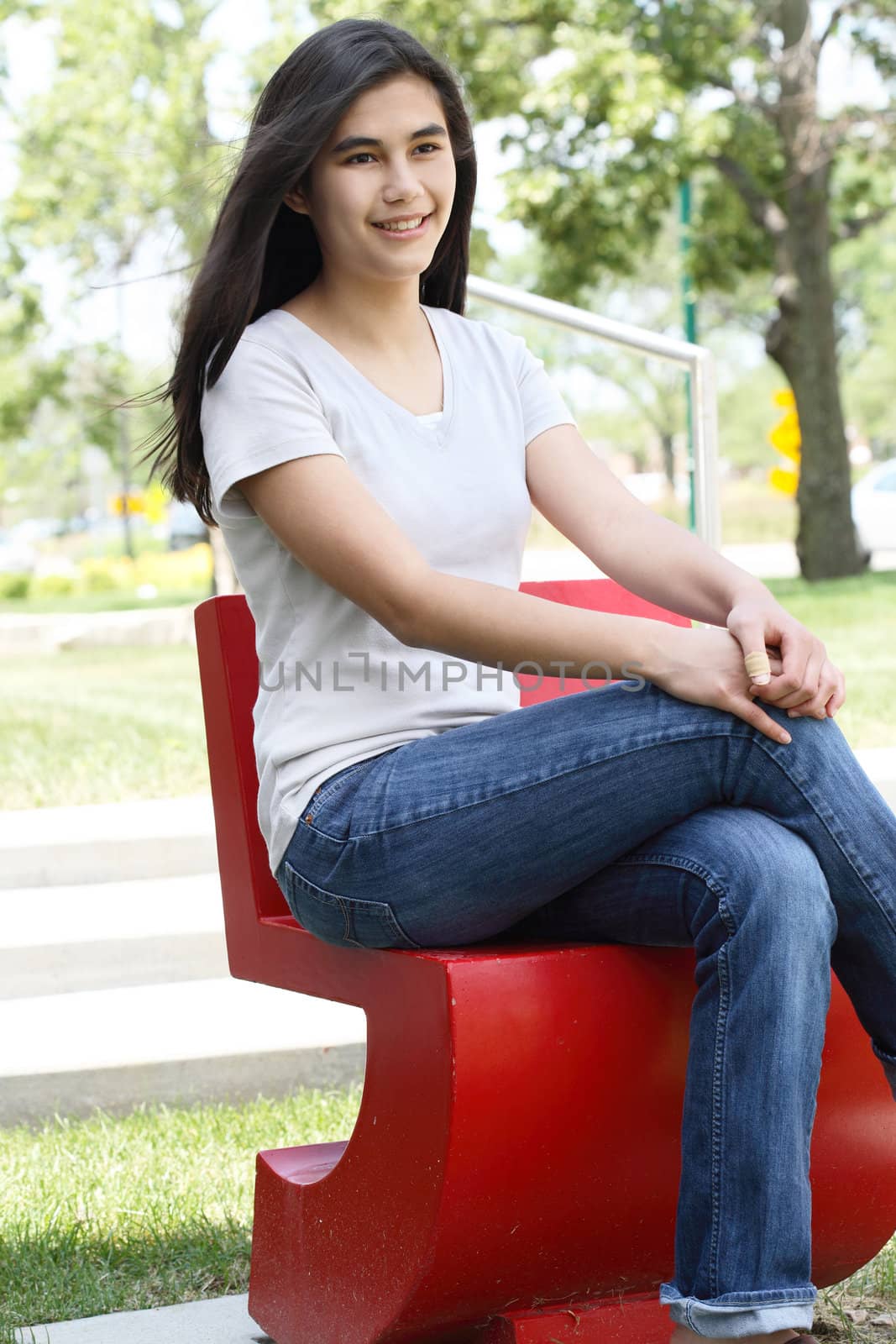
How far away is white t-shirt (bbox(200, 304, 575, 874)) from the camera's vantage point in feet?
6.35

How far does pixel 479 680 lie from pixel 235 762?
0.42m

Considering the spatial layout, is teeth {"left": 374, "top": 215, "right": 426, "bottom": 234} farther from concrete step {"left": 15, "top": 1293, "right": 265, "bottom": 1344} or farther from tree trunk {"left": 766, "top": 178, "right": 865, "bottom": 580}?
tree trunk {"left": 766, "top": 178, "right": 865, "bottom": 580}

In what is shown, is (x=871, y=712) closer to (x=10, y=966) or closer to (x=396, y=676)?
(x=10, y=966)

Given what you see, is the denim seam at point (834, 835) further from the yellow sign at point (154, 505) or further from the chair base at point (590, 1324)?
the yellow sign at point (154, 505)

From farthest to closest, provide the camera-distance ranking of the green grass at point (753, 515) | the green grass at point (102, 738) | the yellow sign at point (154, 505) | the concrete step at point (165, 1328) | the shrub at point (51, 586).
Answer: the yellow sign at point (154, 505)
the green grass at point (753, 515)
the shrub at point (51, 586)
the green grass at point (102, 738)
the concrete step at point (165, 1328)

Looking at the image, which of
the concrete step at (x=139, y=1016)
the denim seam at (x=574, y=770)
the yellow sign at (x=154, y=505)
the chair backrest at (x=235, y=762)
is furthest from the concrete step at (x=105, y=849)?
the yellow sign at (x=154, y=505)

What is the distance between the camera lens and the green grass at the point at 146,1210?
7.68 ft

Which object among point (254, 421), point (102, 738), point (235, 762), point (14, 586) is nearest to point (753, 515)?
point (14, 586)

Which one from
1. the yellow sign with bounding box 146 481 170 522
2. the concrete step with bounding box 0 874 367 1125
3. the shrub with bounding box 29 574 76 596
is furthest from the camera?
the yellow sign with bounding box 146 481 170 522

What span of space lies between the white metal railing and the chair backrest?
1.98 metres

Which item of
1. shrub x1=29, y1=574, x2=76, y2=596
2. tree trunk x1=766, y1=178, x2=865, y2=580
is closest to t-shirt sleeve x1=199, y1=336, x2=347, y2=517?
tree trunk x1=766, y1=178, x2=865, y2=580

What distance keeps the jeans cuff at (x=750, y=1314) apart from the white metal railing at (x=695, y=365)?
2728 mm

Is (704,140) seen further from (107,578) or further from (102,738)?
(107,578)

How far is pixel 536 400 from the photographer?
2.30 metres
